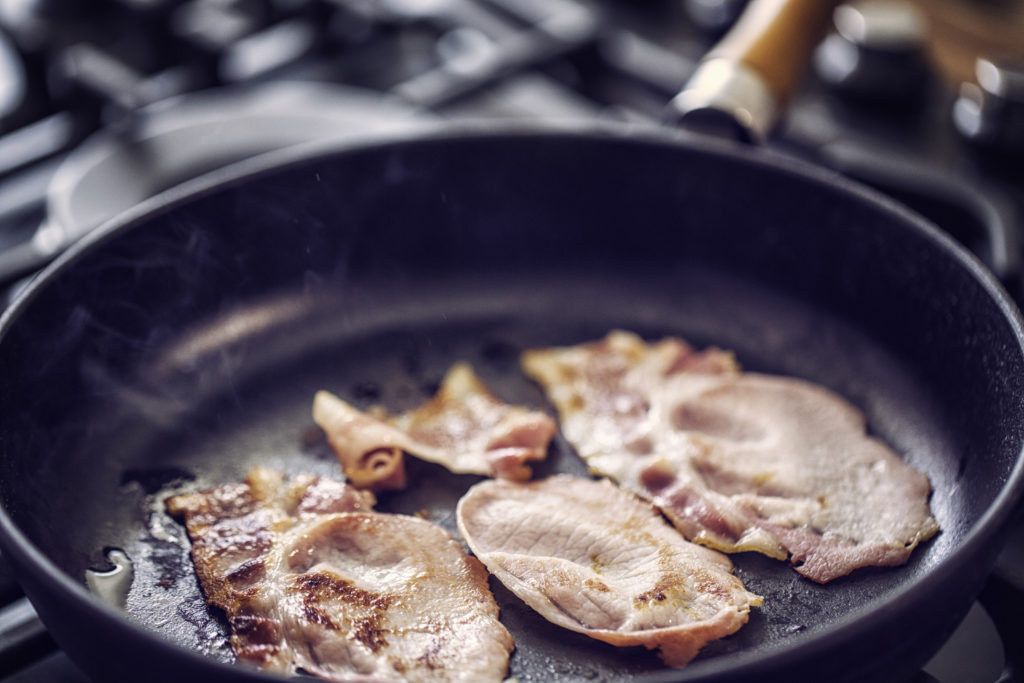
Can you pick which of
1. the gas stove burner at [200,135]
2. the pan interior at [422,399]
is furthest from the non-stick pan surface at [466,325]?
the gas stove burner at [200,135]

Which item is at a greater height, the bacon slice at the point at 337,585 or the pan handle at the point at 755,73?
the pan handle at the point at 755,73

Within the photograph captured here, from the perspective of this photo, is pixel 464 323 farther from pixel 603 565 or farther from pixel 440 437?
pixel 603 565

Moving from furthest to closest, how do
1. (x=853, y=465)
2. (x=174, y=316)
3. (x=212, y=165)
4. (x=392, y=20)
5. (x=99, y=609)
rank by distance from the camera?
(x=392, y=20)
(x=212, y=165)
(x=174, y=316)
(x=853, y=465)
(x=99, y=609)

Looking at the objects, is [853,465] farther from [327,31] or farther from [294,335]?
[327,31]

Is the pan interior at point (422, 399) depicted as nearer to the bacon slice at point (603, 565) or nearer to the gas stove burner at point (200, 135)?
the bacon slice at point (603, 565)

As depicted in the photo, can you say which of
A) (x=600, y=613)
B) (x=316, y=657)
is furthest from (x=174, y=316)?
(x=600, y=613)

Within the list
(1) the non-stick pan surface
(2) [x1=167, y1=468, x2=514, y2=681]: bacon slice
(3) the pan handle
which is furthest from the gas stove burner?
(2) [x1=167, y1=468, x2=514, y2=681]: bacon slice

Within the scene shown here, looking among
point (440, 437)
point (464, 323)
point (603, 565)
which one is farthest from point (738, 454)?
point (464, 323)
